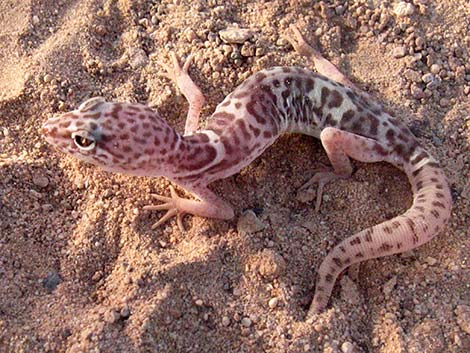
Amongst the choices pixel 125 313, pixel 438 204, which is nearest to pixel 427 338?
pixel 438 204

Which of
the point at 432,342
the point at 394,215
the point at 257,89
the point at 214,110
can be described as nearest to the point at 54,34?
the point at 214,110

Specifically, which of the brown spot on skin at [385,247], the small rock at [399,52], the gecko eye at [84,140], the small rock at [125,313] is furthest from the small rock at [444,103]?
the small rock at [125,313]

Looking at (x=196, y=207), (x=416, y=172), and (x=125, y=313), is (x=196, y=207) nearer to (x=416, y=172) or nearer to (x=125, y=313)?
(x=125, y=313)

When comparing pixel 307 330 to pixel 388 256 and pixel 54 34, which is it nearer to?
pixel 388 256

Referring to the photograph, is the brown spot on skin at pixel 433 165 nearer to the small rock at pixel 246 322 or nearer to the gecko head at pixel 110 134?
Answer: the small rock at pixel 246 322

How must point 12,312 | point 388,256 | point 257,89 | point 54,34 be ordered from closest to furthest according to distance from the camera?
point 12,312
point 388,256
point 257,89
point 54,34

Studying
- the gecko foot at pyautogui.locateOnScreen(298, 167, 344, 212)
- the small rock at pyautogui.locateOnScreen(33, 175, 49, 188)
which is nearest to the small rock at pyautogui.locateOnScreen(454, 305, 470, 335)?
the gecko foot at pyautogui.locateOnScreen(298, 167, 344, 212)
